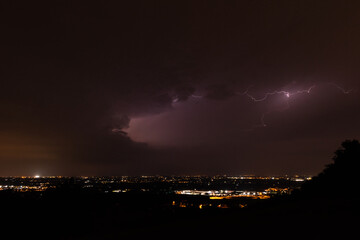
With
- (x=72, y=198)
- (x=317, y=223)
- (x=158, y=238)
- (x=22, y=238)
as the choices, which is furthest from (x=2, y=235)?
(x=317, y=223)

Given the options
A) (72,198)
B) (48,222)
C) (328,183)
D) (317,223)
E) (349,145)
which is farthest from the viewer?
(349,145)

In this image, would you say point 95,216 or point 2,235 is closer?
point 2,235

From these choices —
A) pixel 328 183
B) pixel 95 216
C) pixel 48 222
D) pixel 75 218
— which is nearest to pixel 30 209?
pixel 48 222

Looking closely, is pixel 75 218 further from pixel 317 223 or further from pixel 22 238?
pixel 317 223

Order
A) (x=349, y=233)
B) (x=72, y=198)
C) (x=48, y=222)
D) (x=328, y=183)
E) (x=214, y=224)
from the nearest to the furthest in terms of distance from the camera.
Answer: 1. (x=349, y=233)
2. (x=214, y=224)
3. (x=48, y=222)
4. (x=72, y=198)
5. (x=328, y=183)

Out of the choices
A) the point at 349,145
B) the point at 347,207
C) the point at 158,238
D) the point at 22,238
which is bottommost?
the point at 22,238

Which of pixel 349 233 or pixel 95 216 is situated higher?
pixel 349 233

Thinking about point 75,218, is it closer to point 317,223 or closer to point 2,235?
point 2,235
